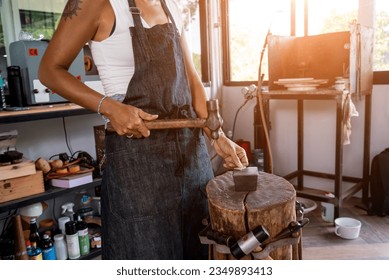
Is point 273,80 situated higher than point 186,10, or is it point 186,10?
point 186,10

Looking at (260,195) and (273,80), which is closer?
(260,195)

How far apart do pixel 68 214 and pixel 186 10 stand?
2.10m

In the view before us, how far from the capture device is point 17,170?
1683mm

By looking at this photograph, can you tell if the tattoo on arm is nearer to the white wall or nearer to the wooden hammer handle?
the wooden hammer handle

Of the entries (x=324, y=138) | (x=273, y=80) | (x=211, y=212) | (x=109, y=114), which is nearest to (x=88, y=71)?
(x=273, y=80)

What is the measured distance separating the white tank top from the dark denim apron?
31 millimetres

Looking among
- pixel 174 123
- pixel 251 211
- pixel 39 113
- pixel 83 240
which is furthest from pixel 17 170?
pixel 251 211

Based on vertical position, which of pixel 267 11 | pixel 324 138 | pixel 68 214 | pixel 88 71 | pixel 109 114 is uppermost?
pixel 267 11

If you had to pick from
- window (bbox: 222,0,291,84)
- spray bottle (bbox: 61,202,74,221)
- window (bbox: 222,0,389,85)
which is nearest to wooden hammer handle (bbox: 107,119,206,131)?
spray bottle (bbox: 61,202,74,221)

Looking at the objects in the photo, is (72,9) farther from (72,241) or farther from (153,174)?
(72,241)

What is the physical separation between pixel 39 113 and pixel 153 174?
0.94 meters

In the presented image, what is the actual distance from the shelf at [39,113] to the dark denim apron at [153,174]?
80 cm

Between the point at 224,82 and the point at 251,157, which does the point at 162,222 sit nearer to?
the point at 251,157

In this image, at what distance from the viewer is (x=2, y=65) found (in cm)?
200
